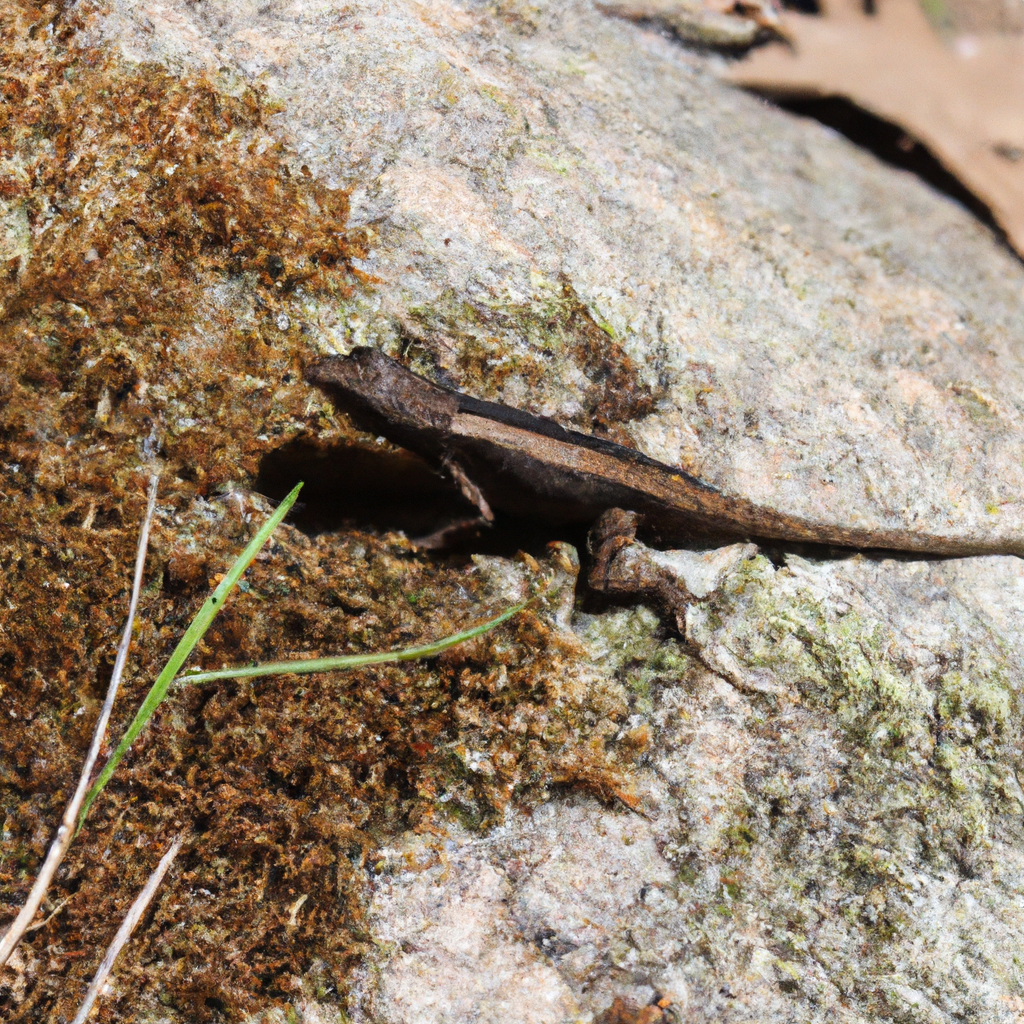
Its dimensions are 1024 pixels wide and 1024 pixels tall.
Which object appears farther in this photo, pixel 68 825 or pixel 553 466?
pixel 553 466

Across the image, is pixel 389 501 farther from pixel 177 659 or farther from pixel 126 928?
pixel 126 928

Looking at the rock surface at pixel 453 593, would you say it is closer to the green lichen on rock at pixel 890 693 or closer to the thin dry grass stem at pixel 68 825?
the green lichen on rock at pixel 890 693

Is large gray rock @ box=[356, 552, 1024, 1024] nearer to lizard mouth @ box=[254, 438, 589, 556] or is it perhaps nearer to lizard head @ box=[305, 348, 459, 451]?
lizard mouth @ box=[254, 438, 589, 556]

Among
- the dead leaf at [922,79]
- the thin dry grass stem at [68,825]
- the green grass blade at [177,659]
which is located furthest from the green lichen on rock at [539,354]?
the dead leaf at [922,79]

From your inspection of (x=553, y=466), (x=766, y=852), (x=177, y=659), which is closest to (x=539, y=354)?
(x=553, y=466)

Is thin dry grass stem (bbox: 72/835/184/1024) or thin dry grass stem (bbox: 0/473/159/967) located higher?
thin dry grass stem (bbox: 0/473/159/967)

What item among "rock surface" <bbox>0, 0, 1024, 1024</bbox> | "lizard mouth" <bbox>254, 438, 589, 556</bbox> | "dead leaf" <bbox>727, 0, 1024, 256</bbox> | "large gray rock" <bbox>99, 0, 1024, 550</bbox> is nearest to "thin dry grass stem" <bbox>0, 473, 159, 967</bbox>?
"rock surface" <bbox>0, 0, 1024, 1024</bbox>
